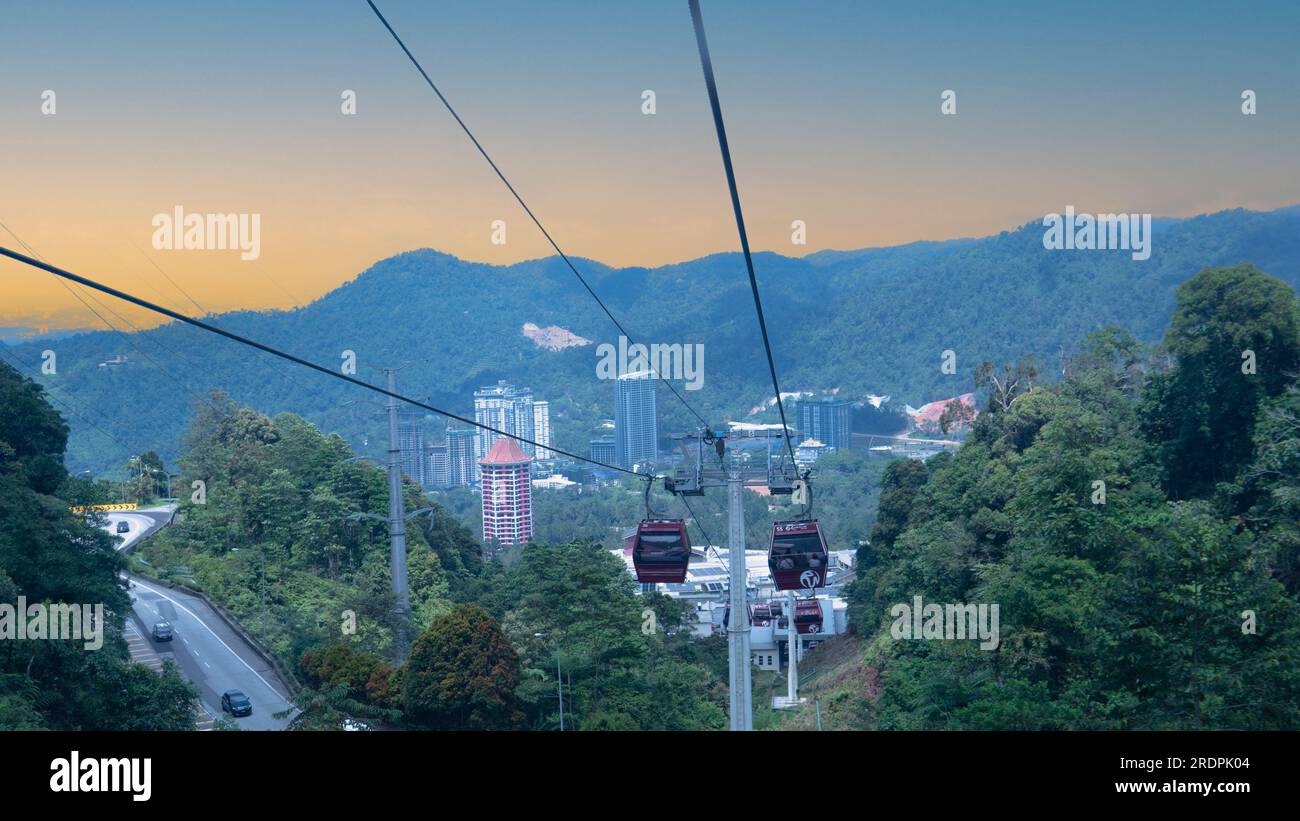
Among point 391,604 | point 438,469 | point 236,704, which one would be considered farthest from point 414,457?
point 236,704

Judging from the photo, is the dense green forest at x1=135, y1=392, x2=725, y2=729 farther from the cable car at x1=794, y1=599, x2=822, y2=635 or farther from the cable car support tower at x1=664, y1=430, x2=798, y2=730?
the cable car support tower at x1=664, y1=430, x2=798, y2=730

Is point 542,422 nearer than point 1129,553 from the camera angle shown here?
No

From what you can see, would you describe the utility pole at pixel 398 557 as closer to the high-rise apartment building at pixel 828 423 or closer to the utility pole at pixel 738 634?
the utility pole at pixel 738 634

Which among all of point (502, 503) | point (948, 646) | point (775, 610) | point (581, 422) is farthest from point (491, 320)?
point (948, 646)

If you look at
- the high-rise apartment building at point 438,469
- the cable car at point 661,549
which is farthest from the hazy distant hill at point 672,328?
the cable car at point 661,549

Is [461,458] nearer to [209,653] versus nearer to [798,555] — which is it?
[209,653]

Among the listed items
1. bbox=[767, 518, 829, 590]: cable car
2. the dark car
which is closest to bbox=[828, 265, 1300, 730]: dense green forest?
bbox=[767, 518, 829, 590]: cable car

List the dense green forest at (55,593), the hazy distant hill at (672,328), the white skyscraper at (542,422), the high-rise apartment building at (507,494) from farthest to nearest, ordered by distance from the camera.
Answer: the white skyscraper at (542,422), the hazy distant hill at (672,328), the high-rise apartment building at (507,494), the dense green forest at (55,593)

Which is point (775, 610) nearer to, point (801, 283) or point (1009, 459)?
point (1009, 459)
